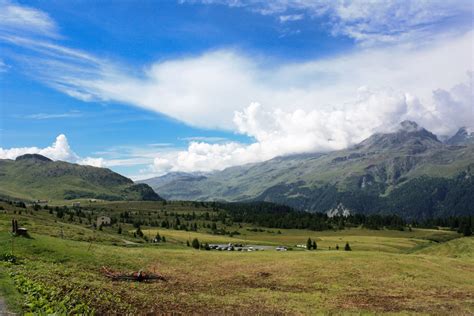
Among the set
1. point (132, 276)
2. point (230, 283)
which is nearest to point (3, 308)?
point (132, 276)

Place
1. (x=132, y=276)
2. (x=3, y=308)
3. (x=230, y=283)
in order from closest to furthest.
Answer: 1. (x=3, y=308)
2. (x=132, y=276)
3. (x=230, y=283)

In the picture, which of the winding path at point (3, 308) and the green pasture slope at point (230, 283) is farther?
the green pasture slope at point (230, 283)

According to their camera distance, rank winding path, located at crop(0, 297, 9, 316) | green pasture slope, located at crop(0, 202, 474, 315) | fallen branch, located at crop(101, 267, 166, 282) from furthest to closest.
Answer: fallen branch, located at crop(101, 267, 166, 282), green pasture slope, located at crop(0, 202, 474, 315), winding path, located at crop(0, 297, 9, 316)

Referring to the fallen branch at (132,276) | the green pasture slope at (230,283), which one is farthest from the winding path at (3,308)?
the fallen branch at (132,276)

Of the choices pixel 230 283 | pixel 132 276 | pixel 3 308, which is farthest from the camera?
pixel 230 283

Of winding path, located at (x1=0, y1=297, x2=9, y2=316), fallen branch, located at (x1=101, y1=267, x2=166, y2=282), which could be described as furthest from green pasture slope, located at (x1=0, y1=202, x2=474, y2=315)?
fallen branch, located at (x1=101, y1=267, x2=166, y2=282)

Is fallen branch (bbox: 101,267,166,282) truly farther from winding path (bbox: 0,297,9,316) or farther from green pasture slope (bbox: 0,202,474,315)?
winding path (bbox: 0,297,9,316)

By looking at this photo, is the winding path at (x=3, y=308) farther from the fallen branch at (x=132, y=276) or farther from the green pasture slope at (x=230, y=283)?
the fallen branch at (x=132, y=276)

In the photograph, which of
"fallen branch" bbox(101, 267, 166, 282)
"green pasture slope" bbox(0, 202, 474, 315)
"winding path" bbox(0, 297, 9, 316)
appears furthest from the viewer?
"fallen branch" bbox(101, 267, 166, 282)

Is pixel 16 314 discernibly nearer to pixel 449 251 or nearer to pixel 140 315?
pixel 140 315

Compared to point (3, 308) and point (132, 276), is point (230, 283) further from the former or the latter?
point (3, 308)

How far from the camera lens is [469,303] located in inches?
1593

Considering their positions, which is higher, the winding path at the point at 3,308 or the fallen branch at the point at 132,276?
the winding path at the point at 3,308

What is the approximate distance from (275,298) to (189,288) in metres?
9.01
